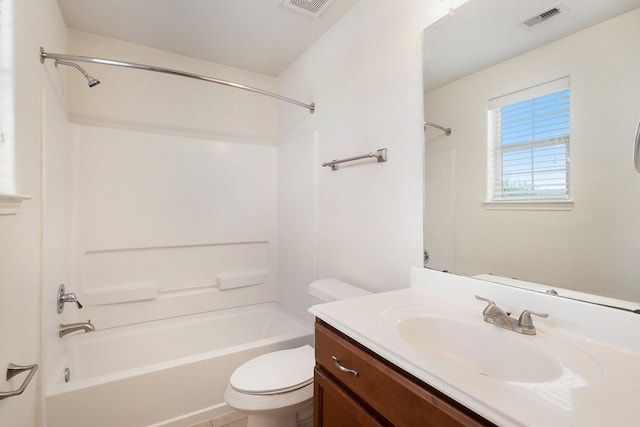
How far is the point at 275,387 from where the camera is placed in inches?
50.5

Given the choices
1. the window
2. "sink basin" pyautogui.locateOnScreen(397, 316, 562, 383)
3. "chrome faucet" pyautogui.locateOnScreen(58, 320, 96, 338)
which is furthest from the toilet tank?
"chrome faucet" pyautogui.locateOnScreen(58, 320, 96, 338)

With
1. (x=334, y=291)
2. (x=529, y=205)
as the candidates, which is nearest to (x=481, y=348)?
(x=529, y=205)

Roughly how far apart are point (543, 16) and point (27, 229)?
2029 millimetres

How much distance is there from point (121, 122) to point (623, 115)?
2.71 m

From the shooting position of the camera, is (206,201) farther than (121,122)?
Yes

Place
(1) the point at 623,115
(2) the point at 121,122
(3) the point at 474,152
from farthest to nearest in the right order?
(2) the point at 121,122 < (3) the point at 474,152 < (1) the point at 623,115

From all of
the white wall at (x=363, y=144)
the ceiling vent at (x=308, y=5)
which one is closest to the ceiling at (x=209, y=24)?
the ceiling vent at (x=308, y=5)

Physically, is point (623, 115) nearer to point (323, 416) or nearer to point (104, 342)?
point (323, 416)

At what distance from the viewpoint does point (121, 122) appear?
2.14 metres

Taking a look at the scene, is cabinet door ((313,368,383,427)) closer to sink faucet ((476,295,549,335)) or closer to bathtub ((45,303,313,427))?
sink faucet ((476,295,549,335))

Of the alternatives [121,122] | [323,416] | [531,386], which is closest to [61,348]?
[121,122]

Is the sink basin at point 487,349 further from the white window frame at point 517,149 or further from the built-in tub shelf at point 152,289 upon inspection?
the built-in tub shelf at point 152,289

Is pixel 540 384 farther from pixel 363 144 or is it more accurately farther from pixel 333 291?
pixel 363 144

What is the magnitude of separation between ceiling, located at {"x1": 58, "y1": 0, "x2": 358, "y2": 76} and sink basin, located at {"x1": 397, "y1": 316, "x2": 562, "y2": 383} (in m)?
1.78
